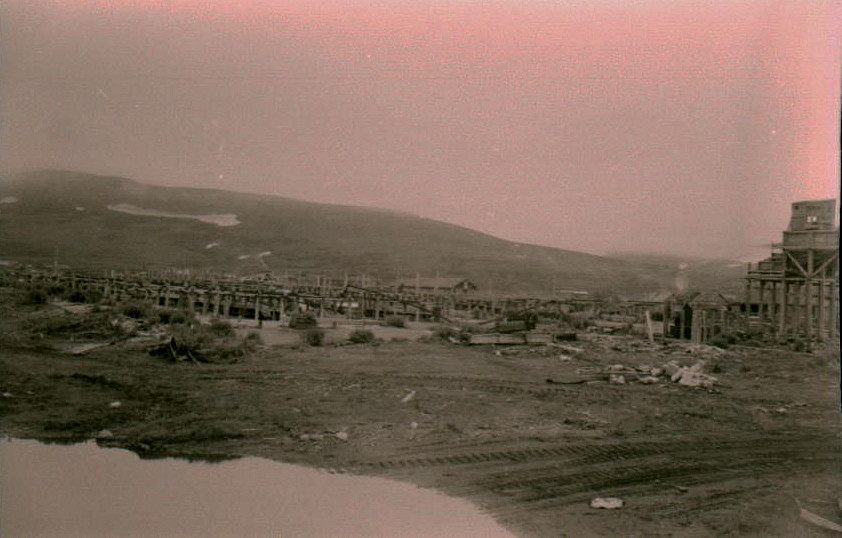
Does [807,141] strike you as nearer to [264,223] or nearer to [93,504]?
[93,504]

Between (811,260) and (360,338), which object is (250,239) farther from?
(811,260)

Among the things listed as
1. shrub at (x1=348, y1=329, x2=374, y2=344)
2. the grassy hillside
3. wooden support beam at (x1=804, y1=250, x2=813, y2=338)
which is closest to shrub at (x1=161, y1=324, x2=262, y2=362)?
shrub at (x1=348, y1=329, x2=374, y2=344)

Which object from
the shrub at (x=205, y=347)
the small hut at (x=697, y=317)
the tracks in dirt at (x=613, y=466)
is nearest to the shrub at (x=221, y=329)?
the shrub at (x=205, y=347)

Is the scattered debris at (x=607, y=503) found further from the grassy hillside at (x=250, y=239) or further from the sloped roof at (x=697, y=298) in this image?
the sloped roof at (x=697, y=298)

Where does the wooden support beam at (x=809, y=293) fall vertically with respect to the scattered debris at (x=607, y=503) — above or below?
above

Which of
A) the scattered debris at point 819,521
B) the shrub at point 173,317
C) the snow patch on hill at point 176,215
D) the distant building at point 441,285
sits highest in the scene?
the snow patch on hill at point 176,215

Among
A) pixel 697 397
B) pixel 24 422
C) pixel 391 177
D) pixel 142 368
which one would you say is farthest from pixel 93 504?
pixel 697 397
